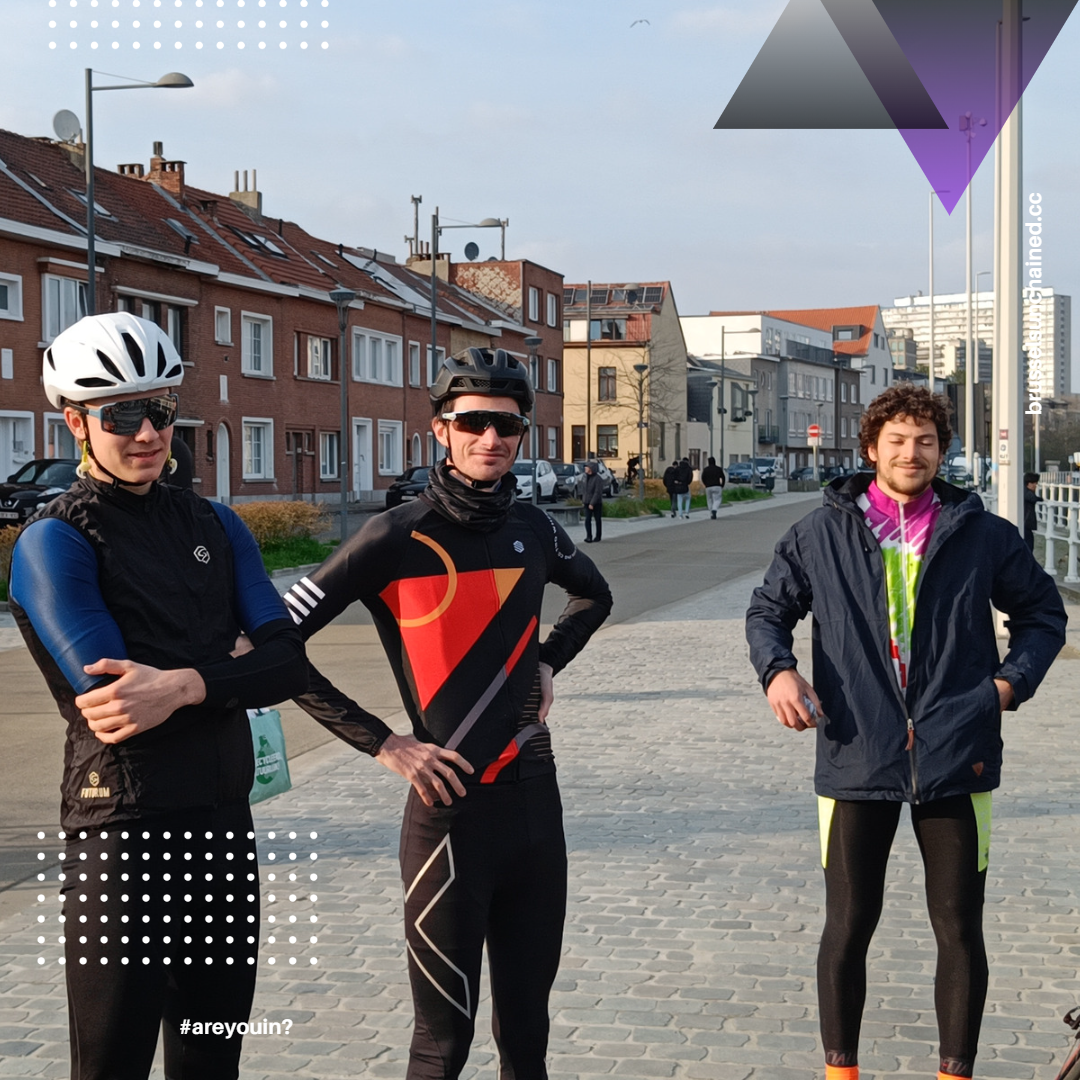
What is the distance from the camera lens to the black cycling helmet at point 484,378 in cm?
329

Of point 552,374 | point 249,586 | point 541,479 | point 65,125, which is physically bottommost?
point 249,586

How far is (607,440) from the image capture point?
260 ft

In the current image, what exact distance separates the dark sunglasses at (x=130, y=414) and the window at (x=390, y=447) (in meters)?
48.9

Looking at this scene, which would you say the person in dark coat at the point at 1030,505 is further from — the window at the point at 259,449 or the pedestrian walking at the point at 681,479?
the window at the point at 259,449

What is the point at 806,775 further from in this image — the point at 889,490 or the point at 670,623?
the point at 670,623

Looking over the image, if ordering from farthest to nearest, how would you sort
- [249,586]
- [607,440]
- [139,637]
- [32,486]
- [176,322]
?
[607,440], [176,322], [32,486], [249,586], [139,637]

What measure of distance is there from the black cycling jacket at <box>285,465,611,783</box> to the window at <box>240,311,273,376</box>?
40355 millimetres

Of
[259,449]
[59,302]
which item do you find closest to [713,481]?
[259,449]

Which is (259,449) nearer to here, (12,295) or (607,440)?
(12,295)

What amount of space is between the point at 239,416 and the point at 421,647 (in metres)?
40.0

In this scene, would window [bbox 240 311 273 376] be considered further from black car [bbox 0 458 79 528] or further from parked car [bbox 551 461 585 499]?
black car [bbox 0 458 79 528]

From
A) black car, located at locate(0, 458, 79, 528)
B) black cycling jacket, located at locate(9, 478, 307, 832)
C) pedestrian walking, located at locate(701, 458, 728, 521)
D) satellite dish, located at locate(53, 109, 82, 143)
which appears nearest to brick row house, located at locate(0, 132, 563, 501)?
satellite dish, located at locate(53, 109, 82, 143)

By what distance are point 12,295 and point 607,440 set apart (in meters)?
49.3

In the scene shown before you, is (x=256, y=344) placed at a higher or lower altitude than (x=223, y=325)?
lower
